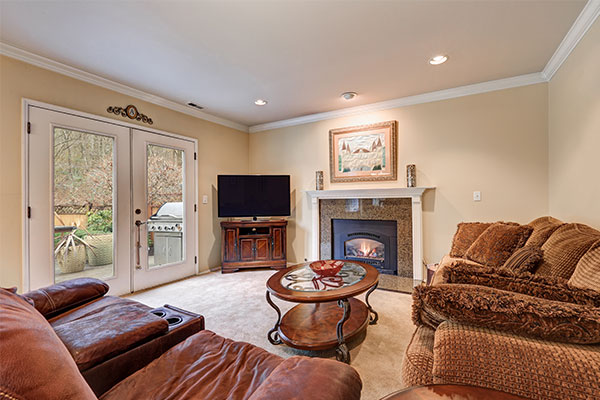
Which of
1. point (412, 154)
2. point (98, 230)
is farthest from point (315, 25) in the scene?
point (98, 230)

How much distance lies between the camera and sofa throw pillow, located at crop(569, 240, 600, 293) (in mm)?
1076

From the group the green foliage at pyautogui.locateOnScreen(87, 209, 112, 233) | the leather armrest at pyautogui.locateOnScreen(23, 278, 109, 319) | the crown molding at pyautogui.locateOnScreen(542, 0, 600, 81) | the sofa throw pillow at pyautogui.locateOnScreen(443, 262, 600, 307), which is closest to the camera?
the sofa throw pillow at pyautogui.locateOnScreen(443, 262, 600, 307)

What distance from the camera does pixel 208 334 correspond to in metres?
1.32

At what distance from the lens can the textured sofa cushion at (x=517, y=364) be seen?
29.0 inches

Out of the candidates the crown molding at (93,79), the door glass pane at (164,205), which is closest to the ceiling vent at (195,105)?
the crown molding at (93,79)

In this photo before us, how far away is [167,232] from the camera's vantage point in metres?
3.65

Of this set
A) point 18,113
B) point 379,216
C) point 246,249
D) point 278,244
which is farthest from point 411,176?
point 18,113

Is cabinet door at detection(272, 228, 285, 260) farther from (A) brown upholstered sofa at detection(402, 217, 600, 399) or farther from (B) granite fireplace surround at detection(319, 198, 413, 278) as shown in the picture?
(A) brown upholstered sofa at detection(402, 217, 600, 399)

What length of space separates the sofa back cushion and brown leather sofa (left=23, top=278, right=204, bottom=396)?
47cm

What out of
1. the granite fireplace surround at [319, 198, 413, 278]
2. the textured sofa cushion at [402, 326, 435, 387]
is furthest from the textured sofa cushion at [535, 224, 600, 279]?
the granite fireplace surround at [319, 198, 413, 278]

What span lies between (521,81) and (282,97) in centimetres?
279

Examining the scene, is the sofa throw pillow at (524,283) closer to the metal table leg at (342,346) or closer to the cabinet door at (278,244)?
the metal table leg at (342,346)

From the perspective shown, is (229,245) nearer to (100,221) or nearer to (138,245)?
(138,245)

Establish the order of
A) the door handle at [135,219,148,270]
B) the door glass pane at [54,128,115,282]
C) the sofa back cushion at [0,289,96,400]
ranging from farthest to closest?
the door handle at [135,219,148,270]
the door glass pane at [54,128,115,282]
the sofa back cushion at [0,289,96,400]
